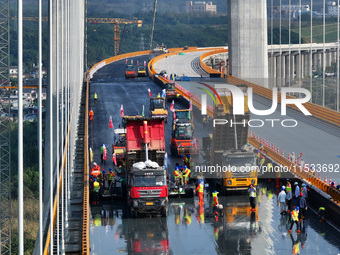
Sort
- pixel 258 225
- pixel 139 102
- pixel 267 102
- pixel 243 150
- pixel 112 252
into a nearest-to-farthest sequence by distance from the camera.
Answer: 1. pixel 112 252
2. pixel 258 225
3. pixel 243 150
4. pixel 267 102
5. pixel 139 102

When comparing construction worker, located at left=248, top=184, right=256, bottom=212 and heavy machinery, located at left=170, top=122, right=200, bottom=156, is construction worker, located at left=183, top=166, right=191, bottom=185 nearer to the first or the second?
construction worker, located at left=248, top=184, right=256, bottom=212

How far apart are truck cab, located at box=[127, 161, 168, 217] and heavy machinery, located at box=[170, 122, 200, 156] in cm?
1548

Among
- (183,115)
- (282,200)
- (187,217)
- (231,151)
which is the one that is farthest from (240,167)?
(183,115)

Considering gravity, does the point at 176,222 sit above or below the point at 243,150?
below

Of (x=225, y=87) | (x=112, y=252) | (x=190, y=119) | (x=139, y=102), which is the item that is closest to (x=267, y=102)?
(x=139, y=102)

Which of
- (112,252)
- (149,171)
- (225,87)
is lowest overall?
(112,252)

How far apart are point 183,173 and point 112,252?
1168 cm

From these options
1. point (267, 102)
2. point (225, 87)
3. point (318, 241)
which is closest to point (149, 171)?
point (318, 241)

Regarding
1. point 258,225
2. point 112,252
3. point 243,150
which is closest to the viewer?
point 112,252

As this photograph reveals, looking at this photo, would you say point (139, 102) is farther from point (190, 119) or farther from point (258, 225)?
point (258, 225)

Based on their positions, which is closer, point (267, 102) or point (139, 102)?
point (267, 102)

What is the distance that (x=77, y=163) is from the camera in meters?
47.0

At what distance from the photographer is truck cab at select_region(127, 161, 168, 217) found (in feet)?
113

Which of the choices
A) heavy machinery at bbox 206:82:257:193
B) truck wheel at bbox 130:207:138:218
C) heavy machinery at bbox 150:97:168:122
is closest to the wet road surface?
truck wheel at bbox 130:207:138:218
